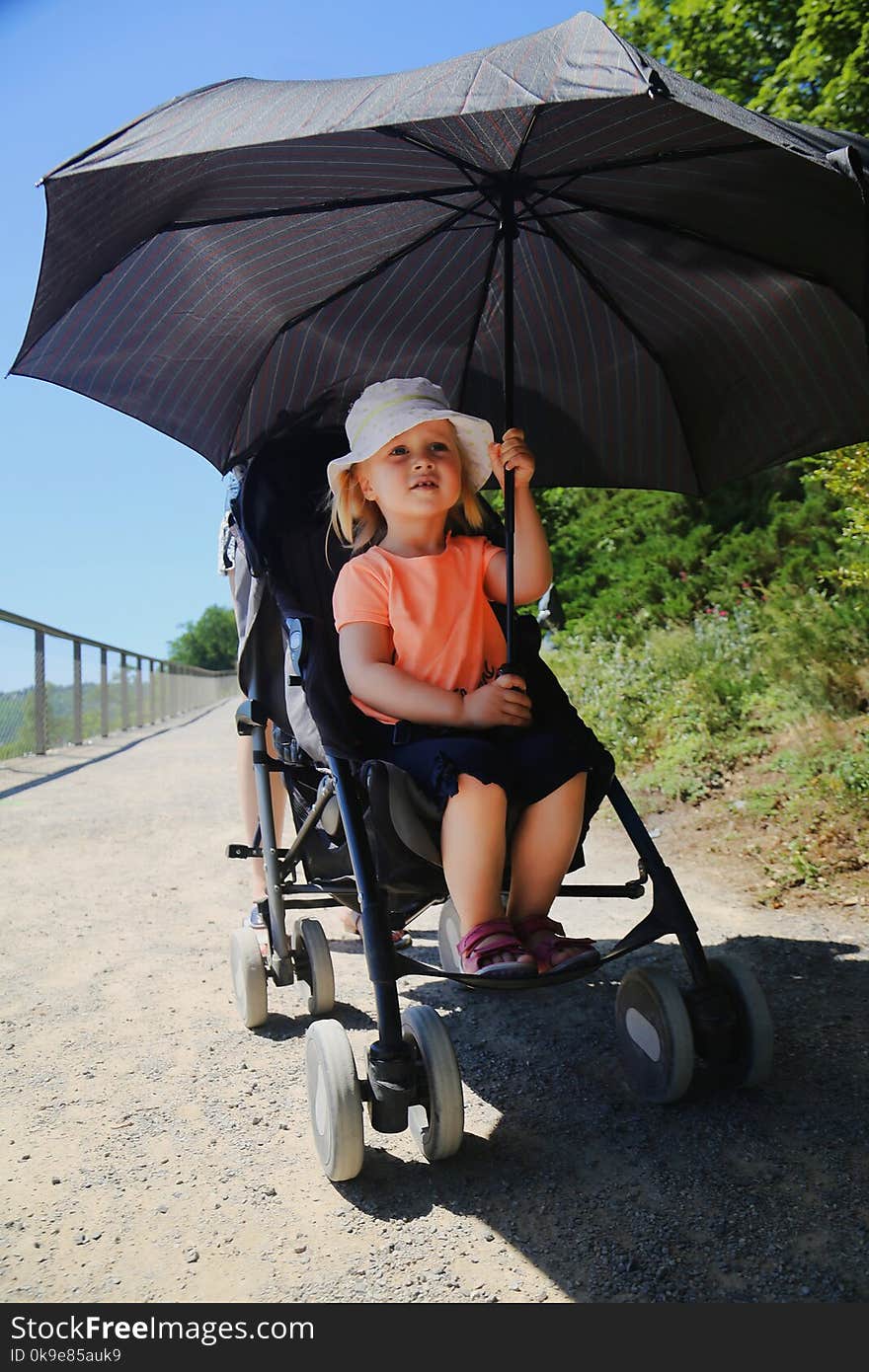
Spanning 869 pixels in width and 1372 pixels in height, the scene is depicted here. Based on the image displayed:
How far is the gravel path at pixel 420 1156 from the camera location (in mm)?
1886

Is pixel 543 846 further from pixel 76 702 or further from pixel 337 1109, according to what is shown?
pixel 76 702

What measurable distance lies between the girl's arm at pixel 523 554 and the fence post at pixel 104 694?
1188 cm

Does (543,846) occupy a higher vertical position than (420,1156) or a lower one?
higher

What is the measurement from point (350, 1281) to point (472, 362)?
8.83 feet

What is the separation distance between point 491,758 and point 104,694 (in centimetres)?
1267

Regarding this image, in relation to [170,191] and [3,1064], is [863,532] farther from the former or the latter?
[3,1064]

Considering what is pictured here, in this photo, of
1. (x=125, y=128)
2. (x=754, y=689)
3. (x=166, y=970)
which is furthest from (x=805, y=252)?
(x=754, y=689)

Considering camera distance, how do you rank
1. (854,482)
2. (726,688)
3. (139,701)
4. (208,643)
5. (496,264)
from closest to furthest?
1. (496,264)
2. (854,482)
3. (726,688)
4. (139,701)
5. (208,643)

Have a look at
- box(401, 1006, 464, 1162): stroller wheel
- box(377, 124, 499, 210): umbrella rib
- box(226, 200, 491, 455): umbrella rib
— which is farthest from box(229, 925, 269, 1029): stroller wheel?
box(377, 124, 499, 210): umbrella rib

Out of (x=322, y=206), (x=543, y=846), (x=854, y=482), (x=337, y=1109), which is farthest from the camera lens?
(x=854, y=482)

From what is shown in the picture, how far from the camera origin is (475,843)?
7.61 feet

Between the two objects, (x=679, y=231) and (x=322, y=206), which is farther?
(x=679, y=231)

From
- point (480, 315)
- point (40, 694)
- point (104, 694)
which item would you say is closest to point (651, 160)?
point (480, 315)

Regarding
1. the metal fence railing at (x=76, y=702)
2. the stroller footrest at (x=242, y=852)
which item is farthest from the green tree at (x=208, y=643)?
the stroller footrest at (x=242, y=852)
